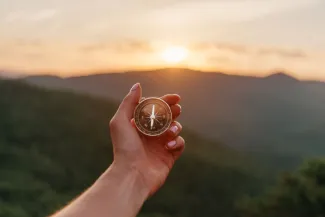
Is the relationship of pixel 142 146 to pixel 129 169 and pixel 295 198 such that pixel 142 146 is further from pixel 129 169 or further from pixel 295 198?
pixel 295 198

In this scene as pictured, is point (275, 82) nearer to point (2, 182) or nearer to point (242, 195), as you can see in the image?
point (242, 195)

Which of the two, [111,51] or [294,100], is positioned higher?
[111,51]

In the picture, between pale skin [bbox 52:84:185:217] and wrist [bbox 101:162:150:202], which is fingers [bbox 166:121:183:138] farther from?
wrist [bbox 101:162:150:202]

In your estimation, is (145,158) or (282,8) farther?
(282,8)

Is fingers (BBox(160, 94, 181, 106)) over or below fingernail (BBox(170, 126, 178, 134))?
over

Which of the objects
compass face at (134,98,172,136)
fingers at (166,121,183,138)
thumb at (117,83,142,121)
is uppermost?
thumb at (117,83,142,121)

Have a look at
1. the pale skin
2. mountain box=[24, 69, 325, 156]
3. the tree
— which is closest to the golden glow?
mountain box=[24, 69, 325, 156]

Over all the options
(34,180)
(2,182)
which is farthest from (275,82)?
(2,182)

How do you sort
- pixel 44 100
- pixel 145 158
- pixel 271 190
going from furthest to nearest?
pixel 44 100 → pixel 271 190 → pixel 145 158
